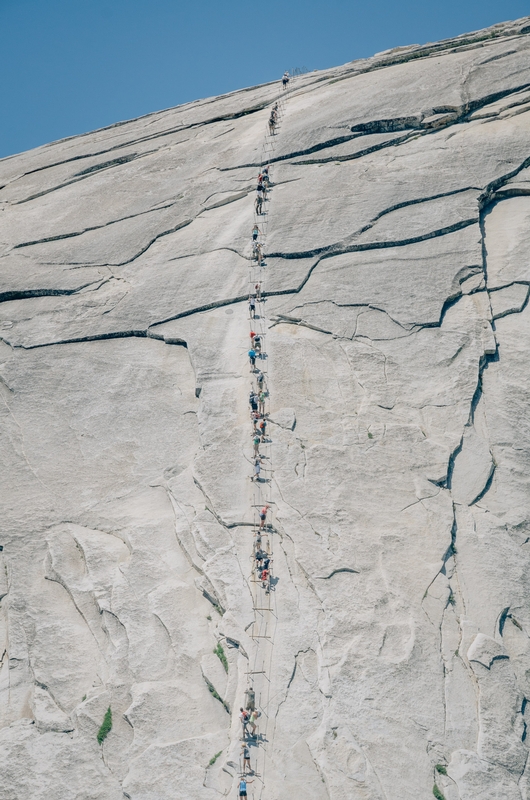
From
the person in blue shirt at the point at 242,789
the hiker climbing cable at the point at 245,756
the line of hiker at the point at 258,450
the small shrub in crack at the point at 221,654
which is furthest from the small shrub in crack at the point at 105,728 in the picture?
the person in blue shirt at the point at 242,789

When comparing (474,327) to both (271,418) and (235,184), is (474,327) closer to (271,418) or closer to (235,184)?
(271,418)

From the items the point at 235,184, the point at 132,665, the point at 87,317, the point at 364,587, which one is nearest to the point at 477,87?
the point at 235,184

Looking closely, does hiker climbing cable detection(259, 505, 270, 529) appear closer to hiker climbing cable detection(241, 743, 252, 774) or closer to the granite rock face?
the granite rock face

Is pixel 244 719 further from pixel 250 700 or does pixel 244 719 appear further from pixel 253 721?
pixel 250 700

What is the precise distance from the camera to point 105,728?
20172mm

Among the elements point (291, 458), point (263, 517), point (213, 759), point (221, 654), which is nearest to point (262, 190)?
point (291, 458)

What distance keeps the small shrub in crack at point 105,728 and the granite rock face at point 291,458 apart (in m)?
0.17

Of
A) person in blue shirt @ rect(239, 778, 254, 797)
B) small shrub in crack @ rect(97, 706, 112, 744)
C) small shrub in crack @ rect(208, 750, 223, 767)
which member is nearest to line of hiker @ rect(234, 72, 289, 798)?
person in blue shirt @ rect(239, 778, 254, 797)

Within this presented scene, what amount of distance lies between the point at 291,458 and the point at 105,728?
920 cm

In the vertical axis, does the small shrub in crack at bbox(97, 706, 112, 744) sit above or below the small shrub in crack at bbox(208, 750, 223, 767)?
above

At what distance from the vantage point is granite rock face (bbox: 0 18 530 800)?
63.4 ft

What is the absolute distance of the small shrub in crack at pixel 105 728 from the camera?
20.1 meters

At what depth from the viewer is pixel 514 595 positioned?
70.2ft

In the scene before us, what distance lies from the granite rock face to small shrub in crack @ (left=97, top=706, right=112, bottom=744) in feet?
0.55
